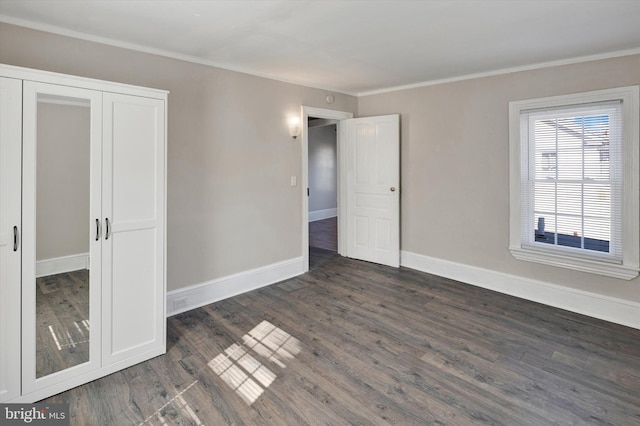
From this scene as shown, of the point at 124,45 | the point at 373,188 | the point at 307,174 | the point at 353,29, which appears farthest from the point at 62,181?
the point at 373,188

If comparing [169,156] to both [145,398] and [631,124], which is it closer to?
[145,398]

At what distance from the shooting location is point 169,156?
3.20 metres

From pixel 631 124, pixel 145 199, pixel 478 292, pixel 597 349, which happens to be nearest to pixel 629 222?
pixel 631 124

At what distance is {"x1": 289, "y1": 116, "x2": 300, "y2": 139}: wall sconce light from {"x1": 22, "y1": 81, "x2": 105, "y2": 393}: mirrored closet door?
7.61 feet

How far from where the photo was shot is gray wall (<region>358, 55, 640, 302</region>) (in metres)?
3.33

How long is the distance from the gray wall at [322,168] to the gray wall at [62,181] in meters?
6.76

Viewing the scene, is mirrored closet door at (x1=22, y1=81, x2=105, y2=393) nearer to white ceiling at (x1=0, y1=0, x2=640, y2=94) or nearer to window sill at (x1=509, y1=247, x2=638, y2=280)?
white ceiling at (x1=0, y1=0, x2=640, y2=94)

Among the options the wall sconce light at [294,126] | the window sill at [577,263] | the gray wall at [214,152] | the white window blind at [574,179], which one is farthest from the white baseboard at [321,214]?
the white window blind at [574,179]

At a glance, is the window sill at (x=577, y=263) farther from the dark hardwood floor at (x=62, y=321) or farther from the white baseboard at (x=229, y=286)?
the dark hardwood floor at (x=62, y=321)

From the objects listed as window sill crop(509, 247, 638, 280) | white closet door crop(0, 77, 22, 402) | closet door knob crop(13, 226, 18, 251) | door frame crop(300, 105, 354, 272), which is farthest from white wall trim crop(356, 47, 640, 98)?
closet door knob crop(13, 226, 18, 251)

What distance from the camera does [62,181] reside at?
2166 millimetres

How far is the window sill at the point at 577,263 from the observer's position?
10.3 ft

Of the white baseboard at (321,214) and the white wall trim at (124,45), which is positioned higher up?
the white wall trim at (124,45)

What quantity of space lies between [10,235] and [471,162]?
4.27 metres
